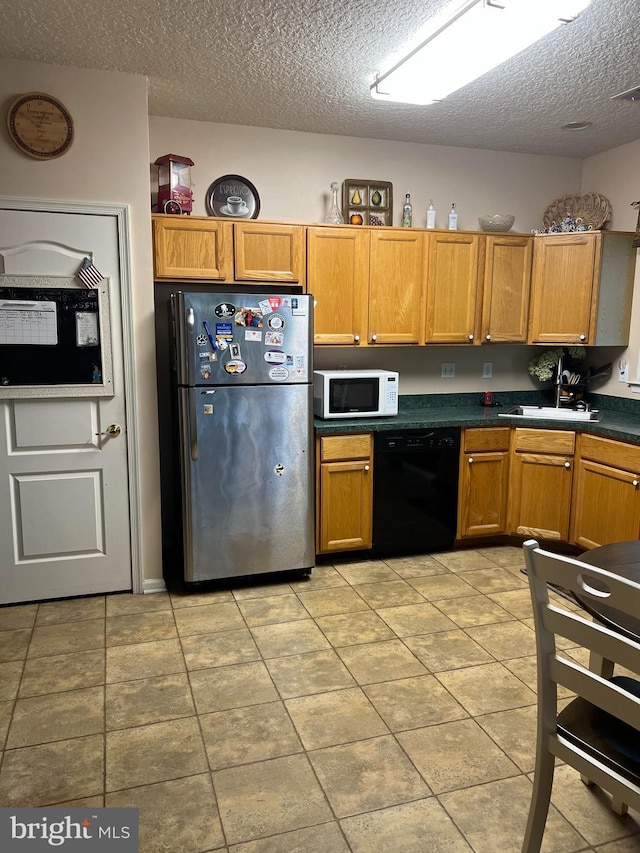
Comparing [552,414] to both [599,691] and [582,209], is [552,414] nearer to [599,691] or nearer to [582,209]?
[582,209]

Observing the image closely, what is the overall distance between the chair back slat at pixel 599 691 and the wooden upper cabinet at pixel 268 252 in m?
2.81

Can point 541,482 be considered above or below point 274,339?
below

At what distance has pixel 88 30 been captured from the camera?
2670 mm

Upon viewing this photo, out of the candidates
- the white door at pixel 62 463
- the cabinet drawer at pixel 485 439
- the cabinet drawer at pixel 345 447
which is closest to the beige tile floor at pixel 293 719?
the white door at pixel 62 463

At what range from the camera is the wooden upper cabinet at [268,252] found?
373 cm

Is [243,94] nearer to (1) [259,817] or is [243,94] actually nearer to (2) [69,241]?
(2) [69,241]

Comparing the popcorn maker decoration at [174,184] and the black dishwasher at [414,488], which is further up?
the popcorn maker decoration at [174,184]

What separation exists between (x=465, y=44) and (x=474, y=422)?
2156 mm

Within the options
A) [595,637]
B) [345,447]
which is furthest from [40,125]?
[595,637]

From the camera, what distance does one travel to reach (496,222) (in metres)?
4.28

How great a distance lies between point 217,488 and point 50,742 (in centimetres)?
149

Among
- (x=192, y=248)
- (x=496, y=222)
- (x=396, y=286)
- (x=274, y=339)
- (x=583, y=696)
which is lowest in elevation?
(x=583, y=696)

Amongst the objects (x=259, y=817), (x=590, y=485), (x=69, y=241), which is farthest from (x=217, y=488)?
(x=590, y=485)
